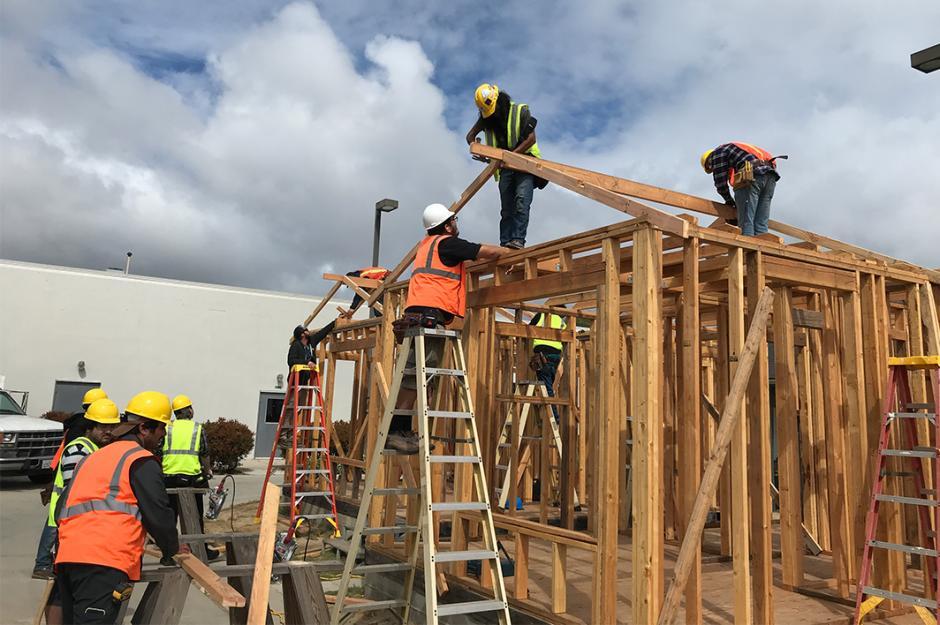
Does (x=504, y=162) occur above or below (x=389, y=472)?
above

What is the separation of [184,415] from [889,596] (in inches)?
306

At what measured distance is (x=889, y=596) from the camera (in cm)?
484

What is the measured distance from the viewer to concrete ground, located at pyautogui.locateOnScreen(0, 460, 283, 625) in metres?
6.82

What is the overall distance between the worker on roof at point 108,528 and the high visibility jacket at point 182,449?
4477 mm

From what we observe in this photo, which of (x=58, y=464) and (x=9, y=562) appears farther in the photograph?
(x=9, y=562)

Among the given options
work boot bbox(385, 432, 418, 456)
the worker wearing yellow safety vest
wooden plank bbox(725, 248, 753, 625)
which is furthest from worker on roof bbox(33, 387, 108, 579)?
the worker wearing yellow safety vest

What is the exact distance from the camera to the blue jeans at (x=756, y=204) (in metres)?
6.84

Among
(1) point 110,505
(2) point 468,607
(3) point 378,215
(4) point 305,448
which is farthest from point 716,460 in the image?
(3) point 378,215

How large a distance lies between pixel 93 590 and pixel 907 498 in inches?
213

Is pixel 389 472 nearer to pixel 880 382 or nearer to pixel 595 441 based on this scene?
pixel 595 441

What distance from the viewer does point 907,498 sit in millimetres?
5000

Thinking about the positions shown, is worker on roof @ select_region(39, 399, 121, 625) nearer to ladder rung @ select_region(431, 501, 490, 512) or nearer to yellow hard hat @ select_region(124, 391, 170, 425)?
yellow hard hat @ select_region(124, 391, 170, 425)

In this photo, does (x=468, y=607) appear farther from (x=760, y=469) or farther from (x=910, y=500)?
(x=910, y=500)

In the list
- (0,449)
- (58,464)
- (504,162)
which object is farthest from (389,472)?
(0,449)
